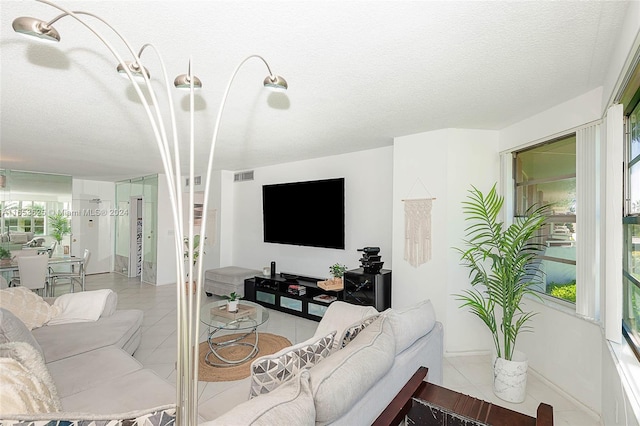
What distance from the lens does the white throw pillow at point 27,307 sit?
8.58 feet

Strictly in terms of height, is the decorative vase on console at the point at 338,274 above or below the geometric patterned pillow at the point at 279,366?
below

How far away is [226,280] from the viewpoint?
17.5ft

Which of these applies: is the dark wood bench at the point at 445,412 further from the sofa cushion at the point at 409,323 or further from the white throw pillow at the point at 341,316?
the white throw pillow at the point at 341,316

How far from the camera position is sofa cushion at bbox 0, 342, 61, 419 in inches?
44.9

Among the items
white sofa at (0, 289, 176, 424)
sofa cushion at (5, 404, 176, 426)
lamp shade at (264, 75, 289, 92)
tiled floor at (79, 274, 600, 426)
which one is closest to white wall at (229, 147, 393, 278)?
tiled floor at (79, 274, 600, 426)

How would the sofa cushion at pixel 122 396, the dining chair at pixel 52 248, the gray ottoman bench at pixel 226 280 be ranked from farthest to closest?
the dining chair at pixel 52 248 < the gray ottoman bench at pixel 226 280 < the sofa cushion at pixel 122 396

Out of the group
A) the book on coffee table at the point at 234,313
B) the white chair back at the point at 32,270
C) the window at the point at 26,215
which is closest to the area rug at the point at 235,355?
the book on coffee table at the point at 234,313

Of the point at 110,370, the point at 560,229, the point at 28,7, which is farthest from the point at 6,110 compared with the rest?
the point at 560,229

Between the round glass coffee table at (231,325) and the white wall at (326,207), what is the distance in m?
1.57

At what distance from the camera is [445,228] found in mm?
3350

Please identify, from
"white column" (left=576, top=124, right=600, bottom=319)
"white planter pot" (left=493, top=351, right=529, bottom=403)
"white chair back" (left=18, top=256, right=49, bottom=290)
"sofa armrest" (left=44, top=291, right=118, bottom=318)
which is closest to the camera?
"white column" (left=576, top=124, right=600, bottom=319)

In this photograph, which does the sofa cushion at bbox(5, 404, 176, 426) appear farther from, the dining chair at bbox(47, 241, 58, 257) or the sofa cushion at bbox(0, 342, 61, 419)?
the dining chair at bbox(47, 241, 58, 257)

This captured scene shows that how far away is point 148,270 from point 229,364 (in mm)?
4810

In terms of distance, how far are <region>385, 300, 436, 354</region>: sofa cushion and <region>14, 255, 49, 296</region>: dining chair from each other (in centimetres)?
566
